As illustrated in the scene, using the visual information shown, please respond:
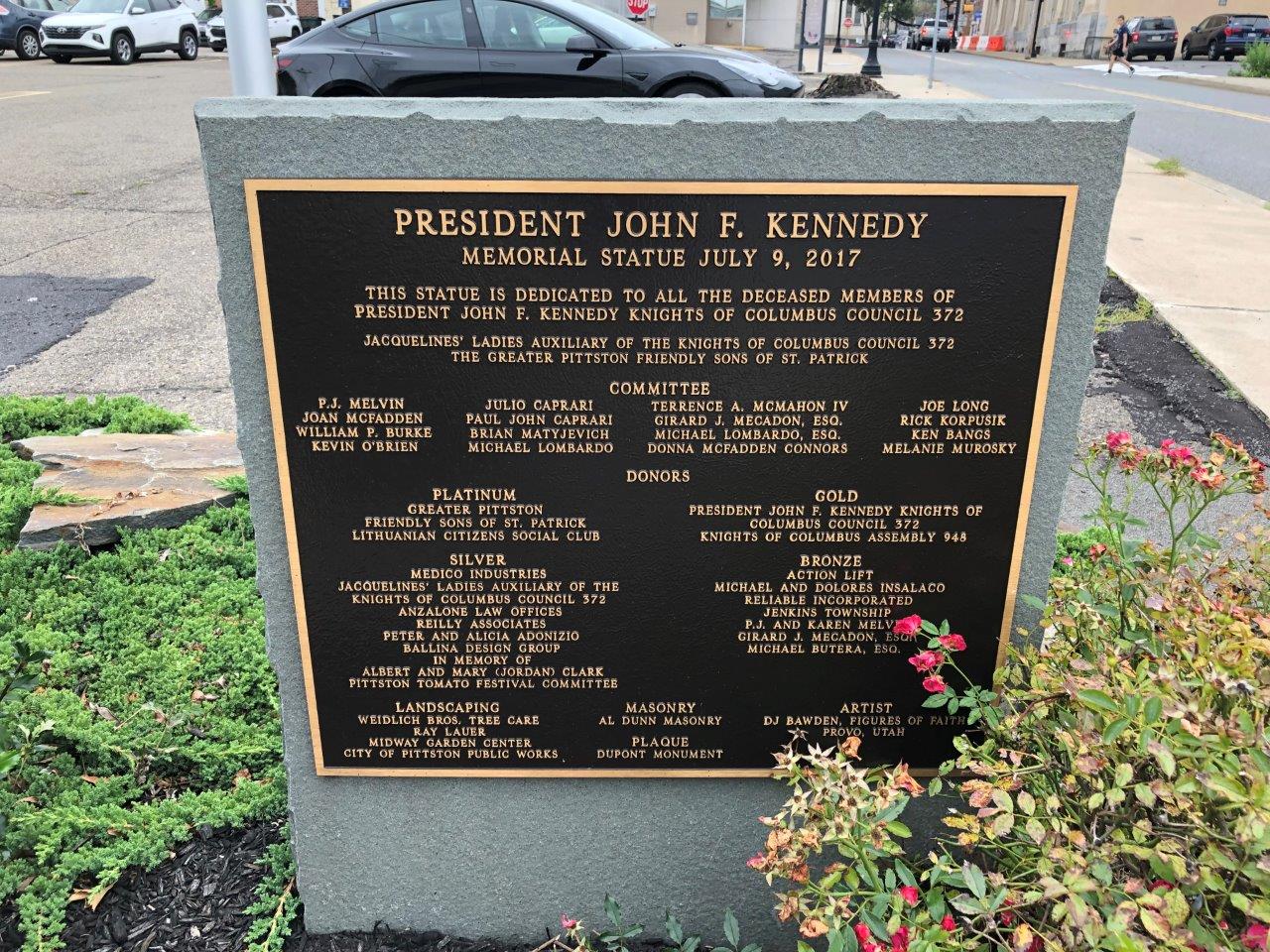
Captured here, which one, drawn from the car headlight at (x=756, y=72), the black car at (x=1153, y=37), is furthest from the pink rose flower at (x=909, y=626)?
the black car at (x=1153, y=37)

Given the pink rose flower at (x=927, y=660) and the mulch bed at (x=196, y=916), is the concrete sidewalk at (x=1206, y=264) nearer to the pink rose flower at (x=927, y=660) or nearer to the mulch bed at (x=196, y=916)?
the pink rose flower at (x=927, y=660)

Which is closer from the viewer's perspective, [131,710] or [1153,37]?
[131,710]

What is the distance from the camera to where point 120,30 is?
26.5 m

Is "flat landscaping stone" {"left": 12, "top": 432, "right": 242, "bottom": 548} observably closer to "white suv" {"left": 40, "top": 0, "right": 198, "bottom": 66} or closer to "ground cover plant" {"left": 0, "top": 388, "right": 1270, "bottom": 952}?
"ground cover plant" {"left": 0, "top": 388, "right": 1270, "bottom": 952}

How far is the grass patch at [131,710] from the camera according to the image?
287 centimetres

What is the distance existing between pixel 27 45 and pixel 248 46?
29192 mm

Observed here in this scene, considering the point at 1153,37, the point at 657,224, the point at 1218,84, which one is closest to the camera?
the point at 657,224

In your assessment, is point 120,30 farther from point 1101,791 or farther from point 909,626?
point 1101,791

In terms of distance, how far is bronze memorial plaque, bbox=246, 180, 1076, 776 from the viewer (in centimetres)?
229

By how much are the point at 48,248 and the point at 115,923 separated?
785 centimetres

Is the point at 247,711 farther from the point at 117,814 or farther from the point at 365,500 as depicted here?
the point at 365,500

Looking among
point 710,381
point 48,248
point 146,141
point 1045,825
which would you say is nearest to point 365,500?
point 710,381

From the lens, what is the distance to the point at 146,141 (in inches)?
554

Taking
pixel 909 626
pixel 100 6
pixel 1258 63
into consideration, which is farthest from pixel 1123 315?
pixel 1258 63
